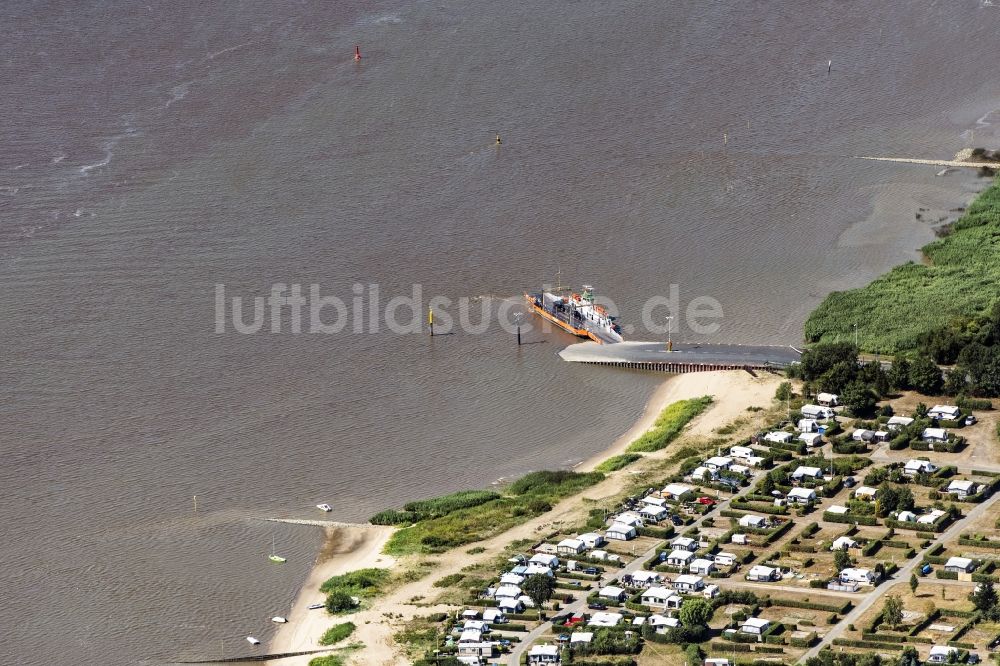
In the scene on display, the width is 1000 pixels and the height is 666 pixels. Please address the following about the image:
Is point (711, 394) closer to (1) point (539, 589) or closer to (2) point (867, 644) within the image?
(1) point (539, 589)

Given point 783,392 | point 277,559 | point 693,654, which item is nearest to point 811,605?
point 693,654

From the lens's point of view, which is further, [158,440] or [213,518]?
[158,440]

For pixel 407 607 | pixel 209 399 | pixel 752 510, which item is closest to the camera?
pixel 407 607

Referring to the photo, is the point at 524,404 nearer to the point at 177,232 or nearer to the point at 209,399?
the point at 209,399

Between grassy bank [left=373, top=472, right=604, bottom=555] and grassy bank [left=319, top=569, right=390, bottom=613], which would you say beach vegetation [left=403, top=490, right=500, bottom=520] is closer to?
grassy bank [left=373, top=472, right=604, bottom=555]

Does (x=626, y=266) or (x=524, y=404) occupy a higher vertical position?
(x=626, y=266)

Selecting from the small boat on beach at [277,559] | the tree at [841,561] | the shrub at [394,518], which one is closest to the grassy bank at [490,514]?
the shrub at [394,518]

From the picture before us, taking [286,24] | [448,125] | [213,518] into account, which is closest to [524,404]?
[213,518]
